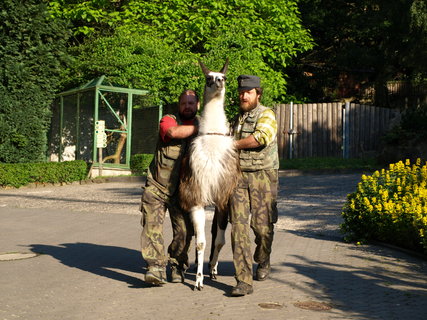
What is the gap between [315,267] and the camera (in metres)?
8.51

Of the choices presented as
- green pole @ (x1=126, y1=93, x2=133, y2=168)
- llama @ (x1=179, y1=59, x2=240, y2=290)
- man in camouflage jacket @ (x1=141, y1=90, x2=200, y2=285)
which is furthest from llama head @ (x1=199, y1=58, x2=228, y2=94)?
Result: green pole @ (x1=126, y1=93, x2=133, y2=168)

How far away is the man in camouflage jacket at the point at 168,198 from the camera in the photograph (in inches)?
284

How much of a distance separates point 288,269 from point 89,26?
2420 cm

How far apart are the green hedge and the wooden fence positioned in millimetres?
9740

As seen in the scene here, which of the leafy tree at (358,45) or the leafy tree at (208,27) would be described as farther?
the leafy tree at (358,45)

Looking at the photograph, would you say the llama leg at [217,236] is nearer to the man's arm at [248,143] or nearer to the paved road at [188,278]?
the paved road at [188,278]

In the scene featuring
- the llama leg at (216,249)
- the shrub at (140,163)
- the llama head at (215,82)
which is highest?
the llama head at (215,82)

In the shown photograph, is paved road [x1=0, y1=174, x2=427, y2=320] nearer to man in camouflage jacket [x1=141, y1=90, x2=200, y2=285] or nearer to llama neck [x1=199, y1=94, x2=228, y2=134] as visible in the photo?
man in camouflage jacket [x1=141, y1=90, x2=200, y2=285]

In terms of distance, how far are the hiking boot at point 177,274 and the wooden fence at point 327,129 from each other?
2223 centimetres

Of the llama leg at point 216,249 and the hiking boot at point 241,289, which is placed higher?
the llama leg at point 216,249

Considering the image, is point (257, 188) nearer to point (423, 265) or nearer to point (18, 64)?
point (423, 265)

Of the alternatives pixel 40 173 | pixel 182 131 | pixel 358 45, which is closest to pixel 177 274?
pixel 182 131

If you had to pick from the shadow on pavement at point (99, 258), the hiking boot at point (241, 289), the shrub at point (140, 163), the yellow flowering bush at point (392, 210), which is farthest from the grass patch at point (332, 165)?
the hiking boot at point (241, 289)

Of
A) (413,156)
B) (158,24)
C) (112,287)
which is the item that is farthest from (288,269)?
(158,24)
